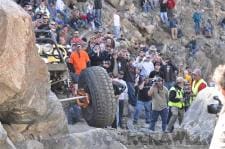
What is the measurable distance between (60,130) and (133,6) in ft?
66.1

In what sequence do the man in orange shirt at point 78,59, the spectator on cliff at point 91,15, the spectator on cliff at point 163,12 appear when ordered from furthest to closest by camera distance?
the spectator on cliff at point 163,12 → the spectator on cliff at point 91,15 → the man in orange shirt at point 78,59

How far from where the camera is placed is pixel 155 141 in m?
13.8

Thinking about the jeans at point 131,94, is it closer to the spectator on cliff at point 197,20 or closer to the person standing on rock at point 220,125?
the person standing on rock at point 220,125

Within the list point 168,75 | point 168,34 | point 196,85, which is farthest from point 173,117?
point 168,34

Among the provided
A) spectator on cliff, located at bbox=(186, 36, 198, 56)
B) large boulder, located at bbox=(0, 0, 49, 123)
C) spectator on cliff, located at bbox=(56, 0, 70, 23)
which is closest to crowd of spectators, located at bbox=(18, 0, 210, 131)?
spectator on cliff, located at bbox=(56, 0, 70, 23)

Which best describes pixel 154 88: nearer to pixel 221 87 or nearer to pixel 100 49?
pixel 100 49

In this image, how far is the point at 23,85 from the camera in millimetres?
7230

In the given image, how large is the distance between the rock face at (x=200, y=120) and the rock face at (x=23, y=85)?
6731 mm

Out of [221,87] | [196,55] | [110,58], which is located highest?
[221,87]

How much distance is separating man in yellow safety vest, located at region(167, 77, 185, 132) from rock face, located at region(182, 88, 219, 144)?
248 mm

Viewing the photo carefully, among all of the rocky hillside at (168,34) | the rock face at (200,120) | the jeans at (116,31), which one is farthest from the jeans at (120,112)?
the rocky hillside at (168,34)

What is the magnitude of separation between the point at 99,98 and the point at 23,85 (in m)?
1.96

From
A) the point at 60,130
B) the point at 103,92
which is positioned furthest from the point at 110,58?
the point at 60,130

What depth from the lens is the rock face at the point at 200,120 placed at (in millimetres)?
14406
